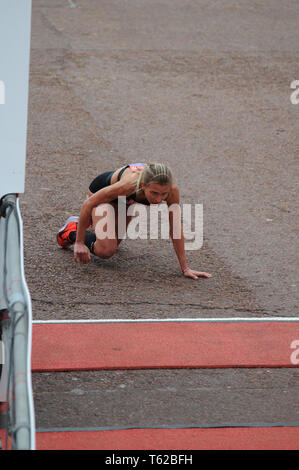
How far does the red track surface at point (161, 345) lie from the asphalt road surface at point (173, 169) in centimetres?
11

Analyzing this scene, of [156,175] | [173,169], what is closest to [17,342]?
[156,175]

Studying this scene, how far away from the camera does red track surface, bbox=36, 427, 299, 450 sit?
12.7 feet

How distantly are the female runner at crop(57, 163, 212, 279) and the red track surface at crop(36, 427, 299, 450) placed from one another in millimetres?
2065

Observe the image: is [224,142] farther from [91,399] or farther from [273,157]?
[91,399]

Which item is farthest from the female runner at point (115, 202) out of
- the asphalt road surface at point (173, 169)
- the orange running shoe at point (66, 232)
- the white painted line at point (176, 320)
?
the white painted line at point (176, 320)

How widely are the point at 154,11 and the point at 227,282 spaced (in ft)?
40.5

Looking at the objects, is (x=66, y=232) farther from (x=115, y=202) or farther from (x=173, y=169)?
(x=173, y=169)

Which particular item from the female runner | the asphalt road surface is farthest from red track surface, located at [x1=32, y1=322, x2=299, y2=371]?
the female runner

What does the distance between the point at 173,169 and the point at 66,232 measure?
106 inches

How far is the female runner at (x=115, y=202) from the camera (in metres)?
5.57

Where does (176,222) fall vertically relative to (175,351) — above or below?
above

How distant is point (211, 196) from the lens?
26.5 feet

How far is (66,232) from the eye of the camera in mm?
6465

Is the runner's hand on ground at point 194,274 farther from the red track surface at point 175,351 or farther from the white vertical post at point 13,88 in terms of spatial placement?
the white vertical post at point 13,88
